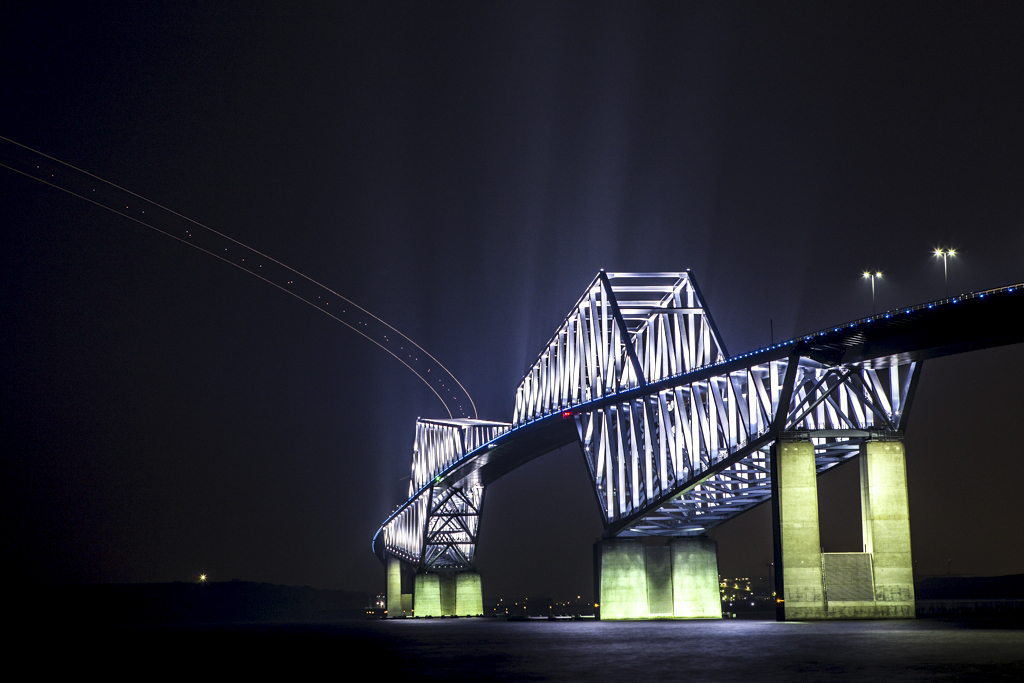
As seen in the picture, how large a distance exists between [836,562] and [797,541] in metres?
2.41

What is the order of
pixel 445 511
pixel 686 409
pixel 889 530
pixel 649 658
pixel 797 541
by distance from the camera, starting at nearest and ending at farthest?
pixel 649 658
pixel 797 541
pixel 889 530
pixel 686 409
pixel 445 511

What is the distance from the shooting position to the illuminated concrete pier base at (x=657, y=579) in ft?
278

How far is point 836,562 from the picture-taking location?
62.8 meters

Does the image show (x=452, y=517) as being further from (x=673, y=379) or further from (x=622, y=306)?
(x=673, y=379)

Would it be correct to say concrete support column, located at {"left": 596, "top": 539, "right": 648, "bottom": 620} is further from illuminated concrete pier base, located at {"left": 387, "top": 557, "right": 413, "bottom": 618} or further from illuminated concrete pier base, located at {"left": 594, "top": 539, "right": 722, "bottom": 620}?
illuminated concrete pier base, located at {"left": 387, "top": 557, "right": 413, "bottom": 618}

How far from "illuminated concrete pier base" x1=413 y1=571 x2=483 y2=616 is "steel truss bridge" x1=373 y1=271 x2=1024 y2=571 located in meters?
27.1

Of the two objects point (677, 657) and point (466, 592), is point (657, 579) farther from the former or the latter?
point (466, 592)

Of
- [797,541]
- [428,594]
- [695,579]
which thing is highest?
[797,541]

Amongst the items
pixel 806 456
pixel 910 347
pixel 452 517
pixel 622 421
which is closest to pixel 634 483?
pixel 622 421

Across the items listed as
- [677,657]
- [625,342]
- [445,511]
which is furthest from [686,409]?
[445,511]

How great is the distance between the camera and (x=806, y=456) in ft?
211

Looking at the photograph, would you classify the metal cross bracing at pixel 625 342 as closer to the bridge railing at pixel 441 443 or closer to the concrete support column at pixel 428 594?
the bridge railing at pixel 441 443

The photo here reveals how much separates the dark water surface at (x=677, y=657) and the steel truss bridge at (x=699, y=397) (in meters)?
13.5

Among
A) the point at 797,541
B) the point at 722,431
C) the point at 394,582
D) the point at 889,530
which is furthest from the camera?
the point at 394,582
